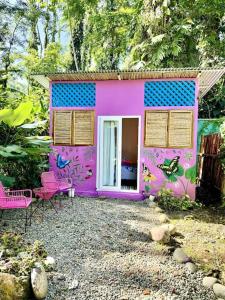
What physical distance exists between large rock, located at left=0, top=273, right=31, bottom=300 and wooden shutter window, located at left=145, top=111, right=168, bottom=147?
18.1 feet

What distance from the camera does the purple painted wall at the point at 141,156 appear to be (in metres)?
7.98

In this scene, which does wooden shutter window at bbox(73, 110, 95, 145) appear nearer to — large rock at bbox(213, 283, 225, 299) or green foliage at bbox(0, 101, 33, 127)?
green foliage at bbox(0, 101, 33, 127)

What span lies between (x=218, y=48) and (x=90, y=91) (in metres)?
7.54

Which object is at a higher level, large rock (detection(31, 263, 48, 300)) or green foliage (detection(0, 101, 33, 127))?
green foliage (detection(0, 101, 33, 127))

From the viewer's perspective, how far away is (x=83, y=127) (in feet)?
27.9

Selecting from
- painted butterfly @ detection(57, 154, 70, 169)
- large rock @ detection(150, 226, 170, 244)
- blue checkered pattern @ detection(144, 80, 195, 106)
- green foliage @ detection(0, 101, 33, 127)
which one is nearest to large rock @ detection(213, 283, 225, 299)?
large rock @ detection(150, 226, 170, 244)

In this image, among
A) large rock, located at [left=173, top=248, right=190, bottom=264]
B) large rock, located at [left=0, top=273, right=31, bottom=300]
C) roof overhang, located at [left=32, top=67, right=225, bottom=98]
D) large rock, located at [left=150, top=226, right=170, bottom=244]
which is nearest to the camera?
large rock, located at [left=0, top=273, right=31, bottom=300]

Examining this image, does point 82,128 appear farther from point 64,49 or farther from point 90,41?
point 64,49

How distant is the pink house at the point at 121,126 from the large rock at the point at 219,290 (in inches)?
177

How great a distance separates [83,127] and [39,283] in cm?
574

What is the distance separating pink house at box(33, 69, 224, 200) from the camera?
25.8 feet

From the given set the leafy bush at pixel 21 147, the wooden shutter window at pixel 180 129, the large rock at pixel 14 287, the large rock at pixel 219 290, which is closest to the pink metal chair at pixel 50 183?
the leafy bush at pixel 21 147

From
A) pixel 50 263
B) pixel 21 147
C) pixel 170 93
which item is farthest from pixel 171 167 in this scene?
pixel 50 263

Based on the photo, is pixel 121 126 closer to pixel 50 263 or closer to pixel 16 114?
pixel 16 114
